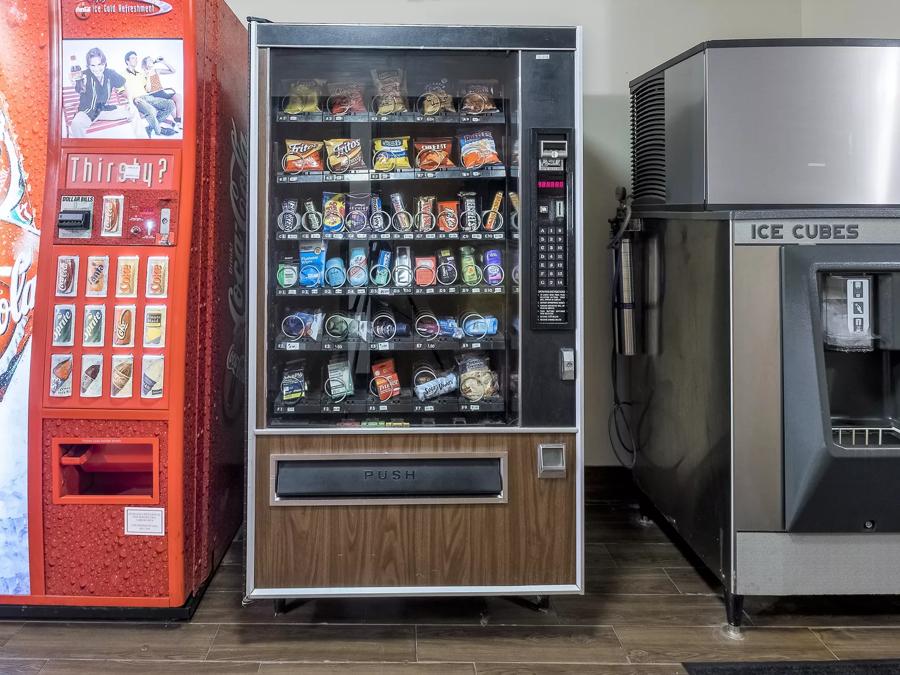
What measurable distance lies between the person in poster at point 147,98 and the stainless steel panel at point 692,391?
64.6 inches

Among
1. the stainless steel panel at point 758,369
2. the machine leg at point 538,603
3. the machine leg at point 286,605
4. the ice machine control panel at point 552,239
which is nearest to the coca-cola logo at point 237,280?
the machine leg at point 286,605

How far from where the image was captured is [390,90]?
2.24 metres

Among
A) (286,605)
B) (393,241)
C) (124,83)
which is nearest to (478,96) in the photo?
(393,241)

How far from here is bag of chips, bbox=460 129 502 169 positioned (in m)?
2.19

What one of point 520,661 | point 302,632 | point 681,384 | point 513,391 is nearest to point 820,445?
point 681,384

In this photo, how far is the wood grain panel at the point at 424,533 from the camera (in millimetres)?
2051

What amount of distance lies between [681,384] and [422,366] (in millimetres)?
889

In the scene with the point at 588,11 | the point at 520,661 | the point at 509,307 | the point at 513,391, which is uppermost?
the point at 588,11

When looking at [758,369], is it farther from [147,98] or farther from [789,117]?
[147,98]

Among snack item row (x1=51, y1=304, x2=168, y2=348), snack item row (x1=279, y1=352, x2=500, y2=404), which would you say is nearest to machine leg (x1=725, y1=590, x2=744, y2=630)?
snack item row (x1=279, y1=352, x2=500, y2=404)

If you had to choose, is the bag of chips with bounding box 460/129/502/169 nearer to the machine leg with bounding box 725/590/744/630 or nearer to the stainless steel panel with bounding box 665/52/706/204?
the stainless steel panel with bounding box 665/52/706/204

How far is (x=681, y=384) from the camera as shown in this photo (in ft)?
7.88

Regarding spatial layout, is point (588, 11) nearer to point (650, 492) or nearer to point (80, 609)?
point (650, 492)

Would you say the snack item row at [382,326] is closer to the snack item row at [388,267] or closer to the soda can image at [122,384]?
the snack item row at [388,267]
